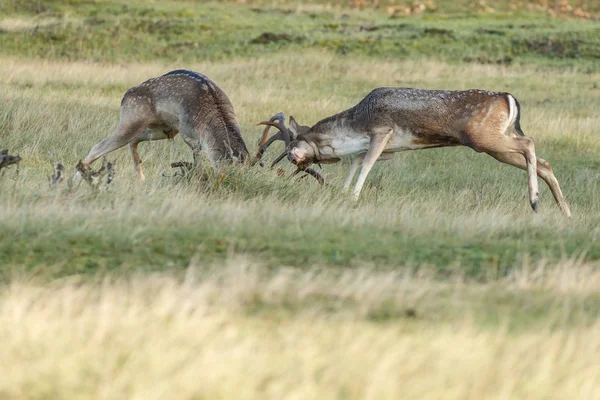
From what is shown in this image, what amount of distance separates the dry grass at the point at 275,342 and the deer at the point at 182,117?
550 cm

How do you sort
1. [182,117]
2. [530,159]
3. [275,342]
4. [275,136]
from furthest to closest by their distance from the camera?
1. [275,136]
2. [182,117]
3. [530,159]
4. [275,342]

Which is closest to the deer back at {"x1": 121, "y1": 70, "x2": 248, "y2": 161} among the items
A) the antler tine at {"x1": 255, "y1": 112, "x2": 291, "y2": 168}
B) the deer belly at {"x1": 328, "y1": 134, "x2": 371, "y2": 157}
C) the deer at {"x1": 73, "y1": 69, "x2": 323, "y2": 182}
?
the deer at {"x1": 73, "y1": 69, "x2": 323, "y2": 182}

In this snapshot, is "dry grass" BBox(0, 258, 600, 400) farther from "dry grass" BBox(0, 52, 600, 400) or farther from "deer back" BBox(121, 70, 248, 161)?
"deer back" BBox(121, 70, 248, 161)

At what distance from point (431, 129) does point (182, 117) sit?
9.15 ft

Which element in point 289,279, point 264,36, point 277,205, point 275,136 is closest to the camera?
point 289,279

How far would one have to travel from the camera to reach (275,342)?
571cm

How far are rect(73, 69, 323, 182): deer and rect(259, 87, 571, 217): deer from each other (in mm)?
492

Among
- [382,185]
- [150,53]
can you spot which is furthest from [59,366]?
[150,53]

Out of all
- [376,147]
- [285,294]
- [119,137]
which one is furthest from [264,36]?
[285,294]

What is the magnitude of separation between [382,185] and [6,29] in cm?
1935

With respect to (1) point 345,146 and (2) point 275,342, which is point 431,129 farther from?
(2) point 275,342

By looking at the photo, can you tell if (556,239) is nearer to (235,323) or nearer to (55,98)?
(235,323)

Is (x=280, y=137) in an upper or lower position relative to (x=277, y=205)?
lower

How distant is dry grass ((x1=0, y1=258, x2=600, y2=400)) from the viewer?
516 cm
